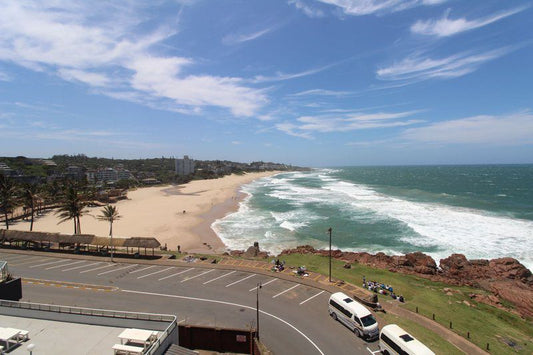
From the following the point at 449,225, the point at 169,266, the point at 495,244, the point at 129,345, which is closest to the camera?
the point at 129,345

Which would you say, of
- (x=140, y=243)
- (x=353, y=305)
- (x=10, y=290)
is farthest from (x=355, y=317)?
(x=140, y=243)

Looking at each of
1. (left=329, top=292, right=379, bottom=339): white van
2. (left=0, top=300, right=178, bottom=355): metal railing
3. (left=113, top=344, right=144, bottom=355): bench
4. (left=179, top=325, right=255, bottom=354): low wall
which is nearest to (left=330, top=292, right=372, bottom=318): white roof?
(left=329, top=292, right=379, bottom=339): white van

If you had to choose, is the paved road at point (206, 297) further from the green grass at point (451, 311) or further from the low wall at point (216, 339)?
the green grass at point (451, 311)

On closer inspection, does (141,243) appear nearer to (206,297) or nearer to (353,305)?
(206,297)

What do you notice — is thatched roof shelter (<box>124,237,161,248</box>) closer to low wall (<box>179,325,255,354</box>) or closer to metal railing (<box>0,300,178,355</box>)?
metal railing (<box>0,300,178,355</box>)

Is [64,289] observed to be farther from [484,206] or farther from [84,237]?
[484,206]

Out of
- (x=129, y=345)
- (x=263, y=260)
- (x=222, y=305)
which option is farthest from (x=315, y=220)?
(x=129, y=345)
